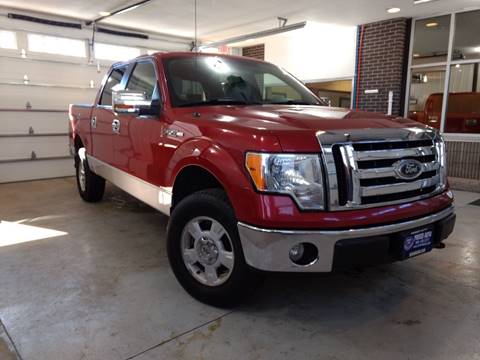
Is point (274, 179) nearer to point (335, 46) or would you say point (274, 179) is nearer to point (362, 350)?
point (362, 350)

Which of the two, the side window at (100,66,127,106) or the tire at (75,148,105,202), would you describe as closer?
the side window at (100,66,127,106)

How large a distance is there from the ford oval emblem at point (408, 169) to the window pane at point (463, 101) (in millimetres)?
6326

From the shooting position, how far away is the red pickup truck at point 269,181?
79.7 inches

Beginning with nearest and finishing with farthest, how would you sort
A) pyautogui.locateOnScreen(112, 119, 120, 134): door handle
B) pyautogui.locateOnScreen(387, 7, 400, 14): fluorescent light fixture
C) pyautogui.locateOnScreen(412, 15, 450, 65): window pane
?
pyautogui.locateOnScreen(112, 119, 120, 134): door handle < pyautogui.locateOnScreen(387, 7, 400, 14): fluorescent light fixture < pyautogui.locateOnScreen(412, 15, 450, 65): window pane

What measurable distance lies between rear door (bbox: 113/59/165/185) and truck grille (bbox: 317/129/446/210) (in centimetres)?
143

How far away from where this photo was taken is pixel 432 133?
255 cm

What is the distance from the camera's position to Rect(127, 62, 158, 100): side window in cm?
324

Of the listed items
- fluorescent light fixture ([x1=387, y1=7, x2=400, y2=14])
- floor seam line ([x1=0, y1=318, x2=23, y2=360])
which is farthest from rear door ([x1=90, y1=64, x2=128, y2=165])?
fluorescent light fixture ([x1=387, y1=7, x2=400, y2=14])

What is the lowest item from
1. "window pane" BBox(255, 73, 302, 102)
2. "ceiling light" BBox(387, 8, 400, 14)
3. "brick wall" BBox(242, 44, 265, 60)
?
"window pane" BBox(255, 73, 302, 102)

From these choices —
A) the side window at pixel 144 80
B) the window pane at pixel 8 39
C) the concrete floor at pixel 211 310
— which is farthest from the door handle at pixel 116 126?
the window pane at pixel 8 39

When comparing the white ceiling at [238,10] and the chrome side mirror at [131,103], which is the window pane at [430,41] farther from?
the chrome side mirror at [131,103]

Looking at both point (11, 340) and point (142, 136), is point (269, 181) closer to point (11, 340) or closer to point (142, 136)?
point (142, 136)

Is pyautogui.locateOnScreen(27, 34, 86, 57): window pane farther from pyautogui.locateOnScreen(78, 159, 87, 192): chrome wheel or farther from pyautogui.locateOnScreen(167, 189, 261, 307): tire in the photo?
pyautogui.locateOnScreen(167, 189, 261, 307): tire

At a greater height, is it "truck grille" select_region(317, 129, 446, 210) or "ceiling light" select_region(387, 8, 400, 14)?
Result: "ceiling light" select_region(387, 8, 400, 14)
